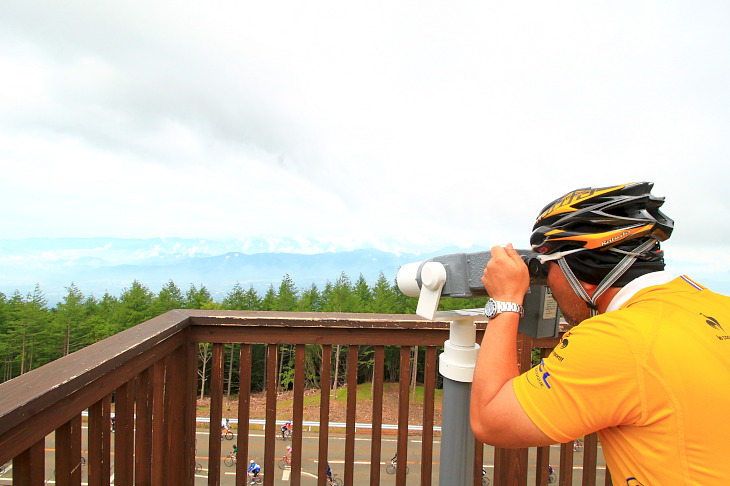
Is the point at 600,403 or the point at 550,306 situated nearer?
the point at 600,403

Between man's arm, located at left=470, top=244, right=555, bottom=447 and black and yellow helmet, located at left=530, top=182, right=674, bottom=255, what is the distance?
134 millimetres

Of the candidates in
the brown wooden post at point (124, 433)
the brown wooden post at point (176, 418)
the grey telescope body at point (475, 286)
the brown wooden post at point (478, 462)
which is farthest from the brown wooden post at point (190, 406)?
the brown wooden post at point (478, 462)

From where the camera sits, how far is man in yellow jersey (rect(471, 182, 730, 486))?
2.24ft

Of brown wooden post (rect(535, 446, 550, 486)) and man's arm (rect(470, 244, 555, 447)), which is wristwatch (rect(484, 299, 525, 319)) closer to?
man's arm (rect(470, 244, 555, 447))

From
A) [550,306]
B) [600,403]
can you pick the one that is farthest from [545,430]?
[550,306]

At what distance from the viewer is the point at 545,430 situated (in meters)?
0.77

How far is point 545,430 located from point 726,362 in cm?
35

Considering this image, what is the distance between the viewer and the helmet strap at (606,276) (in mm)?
907

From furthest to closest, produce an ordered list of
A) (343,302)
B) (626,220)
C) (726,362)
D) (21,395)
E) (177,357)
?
(343,302) < (177,357) < (626,220) < (21,395) < (726,362)

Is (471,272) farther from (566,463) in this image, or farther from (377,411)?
(566,463)

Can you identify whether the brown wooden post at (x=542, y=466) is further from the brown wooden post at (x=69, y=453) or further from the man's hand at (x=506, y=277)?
the brown wooden post at (x=69, y=453)

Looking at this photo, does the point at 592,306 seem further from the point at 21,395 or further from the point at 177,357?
the point at 177,357

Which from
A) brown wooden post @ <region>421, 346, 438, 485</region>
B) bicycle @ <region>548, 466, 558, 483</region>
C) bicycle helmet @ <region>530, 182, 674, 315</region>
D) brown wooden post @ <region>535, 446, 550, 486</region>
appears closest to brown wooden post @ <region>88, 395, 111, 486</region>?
brown wooden post @ <region>421, 346, 438, 485</region>

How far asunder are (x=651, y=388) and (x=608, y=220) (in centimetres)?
42
